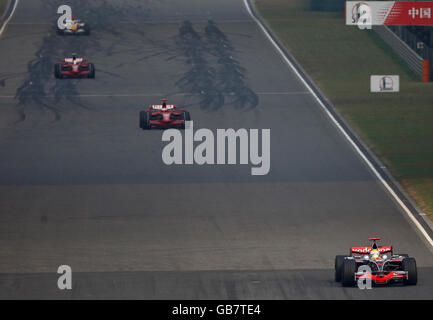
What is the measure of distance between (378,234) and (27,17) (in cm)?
5879

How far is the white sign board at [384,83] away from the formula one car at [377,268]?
3795cm

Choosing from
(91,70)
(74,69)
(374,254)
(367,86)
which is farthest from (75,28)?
(374,254)

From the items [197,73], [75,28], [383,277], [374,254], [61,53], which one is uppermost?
[75,28]

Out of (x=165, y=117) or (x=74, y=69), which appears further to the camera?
(x=74, y=69)

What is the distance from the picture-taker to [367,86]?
6975 cm

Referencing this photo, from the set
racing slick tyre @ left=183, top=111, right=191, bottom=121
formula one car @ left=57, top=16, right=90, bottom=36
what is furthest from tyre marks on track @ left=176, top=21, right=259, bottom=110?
formula one car @ left=57, top=16, right=90, bottom=36

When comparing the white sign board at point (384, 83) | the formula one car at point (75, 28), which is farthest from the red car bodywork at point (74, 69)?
the white sign board at point (384, 83)

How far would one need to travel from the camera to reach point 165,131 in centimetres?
5628

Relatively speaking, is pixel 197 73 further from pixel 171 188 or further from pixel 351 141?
pixel 171 188

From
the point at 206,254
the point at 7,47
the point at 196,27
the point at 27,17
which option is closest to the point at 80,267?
the point at 206,254

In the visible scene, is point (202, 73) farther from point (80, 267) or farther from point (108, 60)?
point (80, 267)

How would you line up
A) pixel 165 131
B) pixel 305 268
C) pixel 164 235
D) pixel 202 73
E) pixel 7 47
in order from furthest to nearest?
1. pixel 7 47
2. pixel 202 73
3. pixel 165 131
4. pixel 164 235
5. pixel 305 268

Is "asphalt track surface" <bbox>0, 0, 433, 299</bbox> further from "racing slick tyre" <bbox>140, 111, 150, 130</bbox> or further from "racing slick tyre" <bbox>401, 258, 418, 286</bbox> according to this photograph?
"racing slick tyre" <bbox>140, 111, 150, 130</bbox>

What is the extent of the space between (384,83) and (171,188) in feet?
90.5
